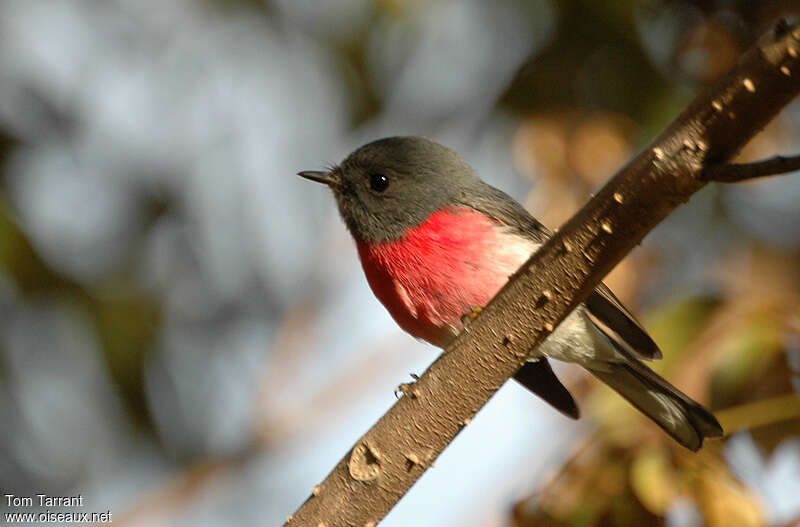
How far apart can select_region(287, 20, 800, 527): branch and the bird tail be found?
45.0 inches

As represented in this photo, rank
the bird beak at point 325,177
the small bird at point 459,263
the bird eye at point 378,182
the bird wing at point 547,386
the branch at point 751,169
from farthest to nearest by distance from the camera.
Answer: the bird beak at point 325,177, the bird eye at point 378,182, the bird wing at point 547,386, the small bird at point 459,263, the branch at point 751,169

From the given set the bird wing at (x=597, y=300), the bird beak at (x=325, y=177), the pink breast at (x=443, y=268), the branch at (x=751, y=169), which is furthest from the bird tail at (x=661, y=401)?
the branch at (x=751, y=169)

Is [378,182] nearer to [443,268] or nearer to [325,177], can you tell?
[325,177]

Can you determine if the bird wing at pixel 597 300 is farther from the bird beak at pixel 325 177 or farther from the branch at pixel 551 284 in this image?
the branch at pixel 551 284

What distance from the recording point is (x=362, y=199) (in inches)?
158

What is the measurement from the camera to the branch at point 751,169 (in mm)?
1987

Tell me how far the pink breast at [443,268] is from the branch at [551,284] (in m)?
0.99

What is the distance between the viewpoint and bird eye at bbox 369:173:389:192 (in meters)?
4.03

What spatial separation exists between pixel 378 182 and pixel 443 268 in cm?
67

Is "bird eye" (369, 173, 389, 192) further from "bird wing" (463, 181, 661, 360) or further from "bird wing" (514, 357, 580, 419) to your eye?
"bird wing" (514, 357, 580, 419)

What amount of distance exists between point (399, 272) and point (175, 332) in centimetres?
279

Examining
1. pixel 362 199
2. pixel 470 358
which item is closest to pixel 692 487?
pixel 470 358

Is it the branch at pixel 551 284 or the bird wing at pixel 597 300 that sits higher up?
the bird wing at pixel 597 300

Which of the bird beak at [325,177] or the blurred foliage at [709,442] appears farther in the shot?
the bird beak at [325,177]
